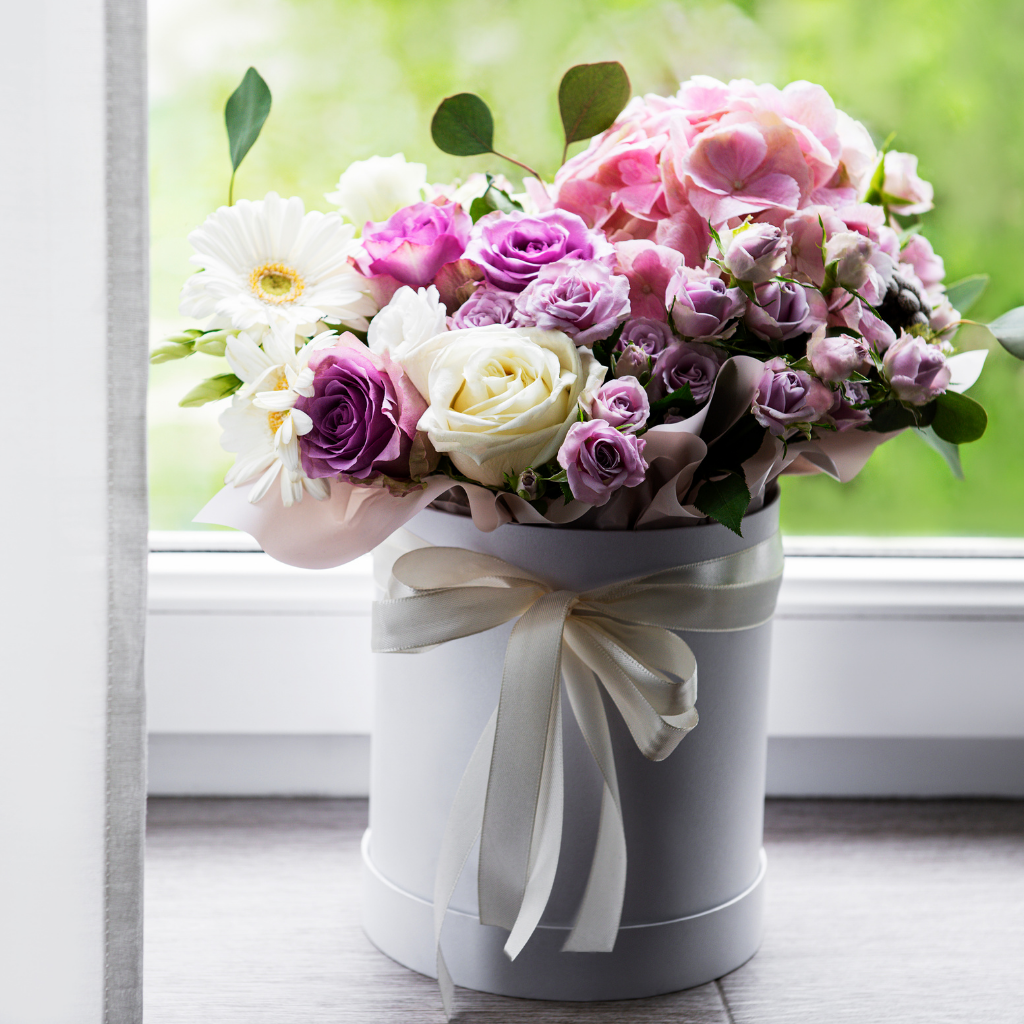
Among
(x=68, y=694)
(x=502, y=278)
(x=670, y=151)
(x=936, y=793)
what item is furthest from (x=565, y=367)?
(x=936, y=793)

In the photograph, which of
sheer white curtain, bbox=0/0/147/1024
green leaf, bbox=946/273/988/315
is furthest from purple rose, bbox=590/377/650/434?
green leaf, bbox=946/273/988/315

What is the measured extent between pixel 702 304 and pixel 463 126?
211 millimetres

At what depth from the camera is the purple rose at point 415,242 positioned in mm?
578

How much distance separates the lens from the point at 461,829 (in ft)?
2.01

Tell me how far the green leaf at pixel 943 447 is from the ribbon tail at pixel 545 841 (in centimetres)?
28

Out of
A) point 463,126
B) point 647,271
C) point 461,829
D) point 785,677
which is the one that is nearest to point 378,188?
point 463,126

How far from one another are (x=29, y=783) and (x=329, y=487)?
208 millimetres

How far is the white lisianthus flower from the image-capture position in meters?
0.63

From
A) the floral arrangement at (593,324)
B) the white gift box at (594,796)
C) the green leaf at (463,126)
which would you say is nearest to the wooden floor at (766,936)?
the white gift box at (594,796)

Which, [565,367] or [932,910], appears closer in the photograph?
[565,367]

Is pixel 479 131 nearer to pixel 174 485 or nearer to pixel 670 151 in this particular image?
pixel 670 151

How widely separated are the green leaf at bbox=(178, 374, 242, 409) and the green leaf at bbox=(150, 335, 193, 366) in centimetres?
2

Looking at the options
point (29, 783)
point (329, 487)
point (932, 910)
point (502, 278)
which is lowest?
point (932, 910)

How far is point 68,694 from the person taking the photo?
0.50 m
